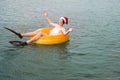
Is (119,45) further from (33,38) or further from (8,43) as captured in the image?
(8,43)

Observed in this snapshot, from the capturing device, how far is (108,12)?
19.6 m

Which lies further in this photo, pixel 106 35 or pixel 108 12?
pixel 108 12

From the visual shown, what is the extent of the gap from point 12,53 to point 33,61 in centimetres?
103

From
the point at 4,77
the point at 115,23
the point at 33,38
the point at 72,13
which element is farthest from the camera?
the point at 72,13

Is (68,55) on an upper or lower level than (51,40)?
lower

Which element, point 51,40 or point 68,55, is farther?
point 51,40

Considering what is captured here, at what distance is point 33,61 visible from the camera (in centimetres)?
872

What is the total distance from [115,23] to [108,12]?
4.24 metres

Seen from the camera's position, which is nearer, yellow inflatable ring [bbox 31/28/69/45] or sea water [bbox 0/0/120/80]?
sea water [bbox 0/0/120/80]

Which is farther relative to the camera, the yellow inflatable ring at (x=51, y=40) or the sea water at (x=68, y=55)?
Answer: the yellow inflatable ring at (x=51, y=40)

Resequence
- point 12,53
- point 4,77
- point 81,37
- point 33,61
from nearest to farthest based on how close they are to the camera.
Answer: point 4,77 < point 33,61 < point 12,53 < point 81,37

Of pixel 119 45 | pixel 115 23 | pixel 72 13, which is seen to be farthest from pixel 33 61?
pixel 72 13

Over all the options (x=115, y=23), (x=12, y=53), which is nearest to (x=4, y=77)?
(x=12, y=53)

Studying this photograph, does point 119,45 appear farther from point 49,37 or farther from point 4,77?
point 4,77
